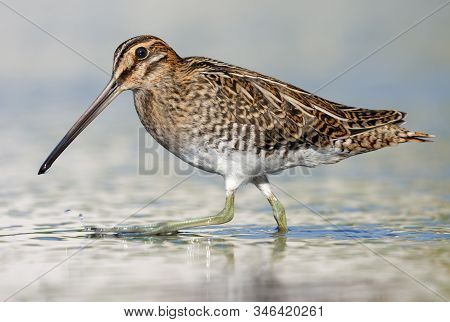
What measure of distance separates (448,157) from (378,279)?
556 cm

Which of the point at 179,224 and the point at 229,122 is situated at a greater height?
the point at 229,122

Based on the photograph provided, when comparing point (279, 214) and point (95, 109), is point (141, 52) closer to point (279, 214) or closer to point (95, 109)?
point (95, 109)

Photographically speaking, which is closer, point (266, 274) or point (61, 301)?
point (61, 301)

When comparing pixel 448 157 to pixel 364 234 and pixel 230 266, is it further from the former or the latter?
pixel 230 266

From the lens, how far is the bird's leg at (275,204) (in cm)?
1068

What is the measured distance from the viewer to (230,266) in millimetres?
8992

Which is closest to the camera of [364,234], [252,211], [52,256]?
[52,256]

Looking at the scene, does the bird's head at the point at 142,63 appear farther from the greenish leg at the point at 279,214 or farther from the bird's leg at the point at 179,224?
the greenish leg at the point at 279,214

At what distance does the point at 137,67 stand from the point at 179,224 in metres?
1.57

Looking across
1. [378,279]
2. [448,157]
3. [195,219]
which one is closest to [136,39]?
[195,219]

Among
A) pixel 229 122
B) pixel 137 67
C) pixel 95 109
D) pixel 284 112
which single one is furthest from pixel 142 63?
pixel 284 112

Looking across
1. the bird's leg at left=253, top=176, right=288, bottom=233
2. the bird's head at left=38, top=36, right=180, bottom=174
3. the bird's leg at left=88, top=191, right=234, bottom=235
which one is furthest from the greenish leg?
the bird's head at left=38, top=36, right=180, bottom=174

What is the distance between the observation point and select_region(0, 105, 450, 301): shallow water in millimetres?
8375

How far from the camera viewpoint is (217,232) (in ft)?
34.9
